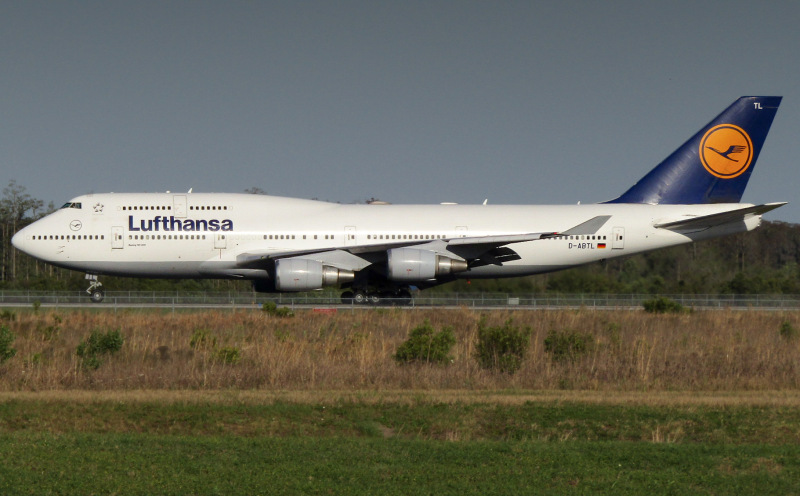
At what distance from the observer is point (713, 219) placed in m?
29.4

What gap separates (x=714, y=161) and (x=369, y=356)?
21113 millimetres

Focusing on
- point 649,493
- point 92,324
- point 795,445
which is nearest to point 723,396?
point 795,445

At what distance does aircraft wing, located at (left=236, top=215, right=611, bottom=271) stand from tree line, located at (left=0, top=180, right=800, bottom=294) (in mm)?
3410

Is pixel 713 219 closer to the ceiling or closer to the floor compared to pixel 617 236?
closer to the ceiling

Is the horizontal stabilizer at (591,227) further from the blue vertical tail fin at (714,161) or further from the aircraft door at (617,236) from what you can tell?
the blue vertical tail fin at (714,161)

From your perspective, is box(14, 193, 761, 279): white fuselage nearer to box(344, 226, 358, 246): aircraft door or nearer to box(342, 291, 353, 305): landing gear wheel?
box(344, 226, 358, 246): aircraft door

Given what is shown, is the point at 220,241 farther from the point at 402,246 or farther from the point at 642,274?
the point at 642,274

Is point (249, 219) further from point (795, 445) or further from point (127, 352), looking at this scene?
point (795, 445)

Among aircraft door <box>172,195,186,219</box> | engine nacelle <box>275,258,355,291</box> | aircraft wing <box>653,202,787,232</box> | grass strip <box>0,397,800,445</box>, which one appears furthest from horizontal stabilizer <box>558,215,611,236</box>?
grass strip <box>0,397,800,445</box>

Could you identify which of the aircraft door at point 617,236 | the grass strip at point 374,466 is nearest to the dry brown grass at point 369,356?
the grass strip at point 374,466

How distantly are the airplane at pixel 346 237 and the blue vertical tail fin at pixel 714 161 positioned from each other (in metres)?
0.76

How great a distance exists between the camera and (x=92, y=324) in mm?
20875

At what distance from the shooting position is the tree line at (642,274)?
116ft

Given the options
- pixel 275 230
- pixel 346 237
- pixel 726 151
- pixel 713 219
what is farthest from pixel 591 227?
pixel 275 230
